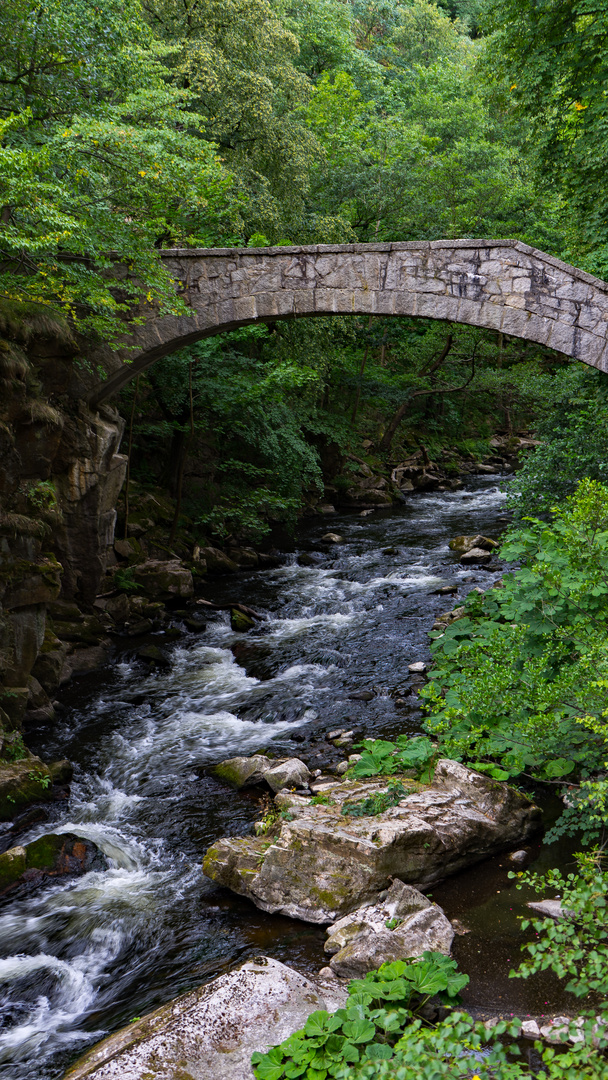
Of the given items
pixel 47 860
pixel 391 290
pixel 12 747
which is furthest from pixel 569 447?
pixel 47 860

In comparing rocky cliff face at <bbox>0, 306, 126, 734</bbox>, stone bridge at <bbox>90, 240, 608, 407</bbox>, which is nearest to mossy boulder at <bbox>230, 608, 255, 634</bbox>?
rocky cliff face at <bbox>0, 306, 126, 734</bbox>

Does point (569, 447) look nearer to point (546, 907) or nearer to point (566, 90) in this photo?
point (566, 90)

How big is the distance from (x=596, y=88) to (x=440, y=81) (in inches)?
655

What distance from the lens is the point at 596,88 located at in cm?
761

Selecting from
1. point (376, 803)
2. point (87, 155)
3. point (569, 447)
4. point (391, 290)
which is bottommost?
point (376, 803)

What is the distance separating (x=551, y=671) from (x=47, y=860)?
330cm

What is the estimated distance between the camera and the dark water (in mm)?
3412

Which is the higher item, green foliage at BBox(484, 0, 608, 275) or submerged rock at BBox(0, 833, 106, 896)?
green foliage at BBox(484, 0, 608, 275)

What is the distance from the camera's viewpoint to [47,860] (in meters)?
Result: 4.47

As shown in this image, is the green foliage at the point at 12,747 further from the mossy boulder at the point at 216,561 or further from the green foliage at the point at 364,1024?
the mossy boulder at the point at 216,561

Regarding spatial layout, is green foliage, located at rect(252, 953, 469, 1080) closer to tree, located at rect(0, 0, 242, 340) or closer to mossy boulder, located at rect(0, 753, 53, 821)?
mossy boulder, located at rect(0, 753, 53, 821)

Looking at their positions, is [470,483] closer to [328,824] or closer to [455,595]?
[455,595]

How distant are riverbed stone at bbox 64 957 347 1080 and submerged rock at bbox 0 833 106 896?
1539mm

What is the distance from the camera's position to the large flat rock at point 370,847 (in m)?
3.73
